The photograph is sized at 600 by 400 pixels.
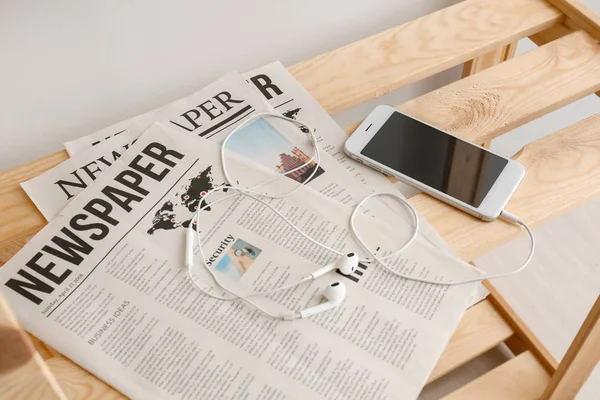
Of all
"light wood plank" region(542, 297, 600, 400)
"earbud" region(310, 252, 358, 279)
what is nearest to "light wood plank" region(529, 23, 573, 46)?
"light wood plank" region(542, 297, 600, 400)

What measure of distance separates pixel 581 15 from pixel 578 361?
0.43m

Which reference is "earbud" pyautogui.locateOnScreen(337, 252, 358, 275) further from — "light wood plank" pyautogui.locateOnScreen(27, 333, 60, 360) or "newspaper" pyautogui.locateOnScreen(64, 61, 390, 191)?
"light wood plank" pyautogui.locateOnScreen(27, 333, 60, 360)

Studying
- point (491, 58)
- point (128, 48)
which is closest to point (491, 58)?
point (491, 58)

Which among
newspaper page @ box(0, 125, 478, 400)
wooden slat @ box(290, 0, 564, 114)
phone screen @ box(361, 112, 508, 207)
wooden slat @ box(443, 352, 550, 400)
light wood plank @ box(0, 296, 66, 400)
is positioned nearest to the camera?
light wood plank @ box(0, 296, 66, 400)

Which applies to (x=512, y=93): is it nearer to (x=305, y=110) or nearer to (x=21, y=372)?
(x=305, y=110)

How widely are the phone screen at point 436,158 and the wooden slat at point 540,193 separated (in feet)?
0.07

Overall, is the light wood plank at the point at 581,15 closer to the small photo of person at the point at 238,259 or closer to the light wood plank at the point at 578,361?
the light wood plank at the point at 578,361

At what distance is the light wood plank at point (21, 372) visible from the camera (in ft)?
1.05

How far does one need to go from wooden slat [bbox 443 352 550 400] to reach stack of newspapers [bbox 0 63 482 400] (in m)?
0.48

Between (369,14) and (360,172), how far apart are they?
365mm

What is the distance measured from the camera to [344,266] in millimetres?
482

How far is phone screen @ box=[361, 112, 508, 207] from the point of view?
1.78ft

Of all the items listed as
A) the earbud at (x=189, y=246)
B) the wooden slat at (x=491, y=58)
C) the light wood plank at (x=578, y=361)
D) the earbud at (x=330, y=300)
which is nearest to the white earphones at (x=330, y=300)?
the earbud at (x=330, y=300)

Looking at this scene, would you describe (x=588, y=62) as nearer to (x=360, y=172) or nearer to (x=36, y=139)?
(x=360, y=172)
